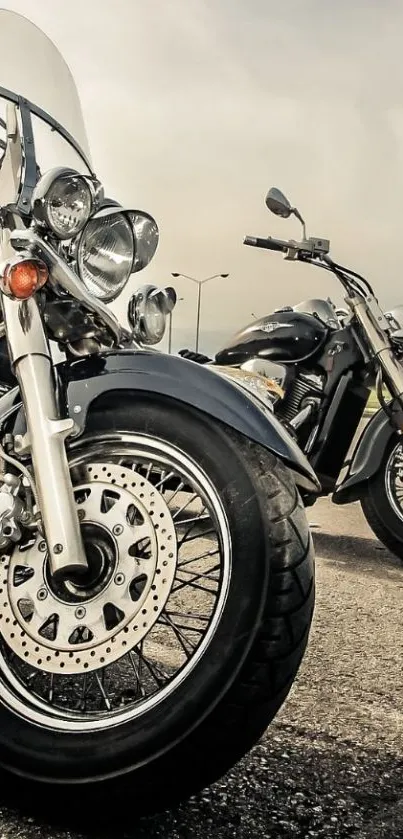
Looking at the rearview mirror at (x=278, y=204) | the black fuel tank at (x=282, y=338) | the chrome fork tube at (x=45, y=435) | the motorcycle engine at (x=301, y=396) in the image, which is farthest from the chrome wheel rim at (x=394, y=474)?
the chrome fork tube at (x=45, y=435)

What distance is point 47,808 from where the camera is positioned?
1.74 metres

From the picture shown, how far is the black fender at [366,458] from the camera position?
453 cm

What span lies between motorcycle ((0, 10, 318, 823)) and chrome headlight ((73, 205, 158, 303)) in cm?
4

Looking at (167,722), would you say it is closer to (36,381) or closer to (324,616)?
(36,381)

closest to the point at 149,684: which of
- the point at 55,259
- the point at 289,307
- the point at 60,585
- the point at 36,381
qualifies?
the point at 60,585

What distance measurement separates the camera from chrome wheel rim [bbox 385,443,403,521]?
466cm

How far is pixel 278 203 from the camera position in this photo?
3914 millimetres

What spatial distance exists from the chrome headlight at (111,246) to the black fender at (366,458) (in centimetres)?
251

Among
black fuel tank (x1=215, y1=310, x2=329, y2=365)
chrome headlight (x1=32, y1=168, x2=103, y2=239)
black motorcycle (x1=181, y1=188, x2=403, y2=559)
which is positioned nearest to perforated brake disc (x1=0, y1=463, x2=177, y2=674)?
chrome headlight (x1=32, y1=168, x2=103, y2=239)

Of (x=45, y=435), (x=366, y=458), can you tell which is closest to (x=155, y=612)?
(x=45, y=435)

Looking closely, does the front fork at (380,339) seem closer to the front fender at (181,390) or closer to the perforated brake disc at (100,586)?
the front fender at (181,390)

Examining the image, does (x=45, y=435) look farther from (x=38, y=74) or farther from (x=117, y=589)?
(x=38, y=74)

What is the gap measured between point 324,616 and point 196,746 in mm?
1794

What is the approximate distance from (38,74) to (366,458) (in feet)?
8.68
